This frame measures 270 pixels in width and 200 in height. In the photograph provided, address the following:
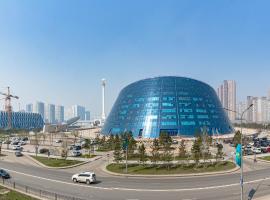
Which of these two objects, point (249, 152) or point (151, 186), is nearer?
point (151, 186)

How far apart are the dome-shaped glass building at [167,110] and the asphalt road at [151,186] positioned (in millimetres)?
57039

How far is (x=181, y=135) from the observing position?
108000 mm

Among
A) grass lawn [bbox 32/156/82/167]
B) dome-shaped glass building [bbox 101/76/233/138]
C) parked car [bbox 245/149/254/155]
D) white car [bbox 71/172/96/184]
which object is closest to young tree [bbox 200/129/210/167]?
parked car [bbox 245/149/254/155]

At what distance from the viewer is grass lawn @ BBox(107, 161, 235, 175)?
51688 millimetres

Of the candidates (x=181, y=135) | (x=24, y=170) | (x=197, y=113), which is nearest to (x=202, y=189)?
(x=24, y=170)

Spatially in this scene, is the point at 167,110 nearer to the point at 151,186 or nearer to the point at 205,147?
the point at 205,147

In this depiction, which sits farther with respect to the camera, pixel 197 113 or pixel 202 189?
pixel 197 113

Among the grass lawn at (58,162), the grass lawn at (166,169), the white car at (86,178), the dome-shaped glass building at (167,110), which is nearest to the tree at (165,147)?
the grass lawn at (166,169)

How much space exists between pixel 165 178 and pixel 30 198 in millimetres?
20440

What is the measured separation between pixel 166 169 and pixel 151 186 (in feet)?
43.8

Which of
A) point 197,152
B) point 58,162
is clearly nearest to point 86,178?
point 197,152

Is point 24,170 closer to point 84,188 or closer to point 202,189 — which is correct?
point 84,188

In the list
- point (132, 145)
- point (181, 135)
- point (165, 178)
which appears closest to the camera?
point (165, 178)

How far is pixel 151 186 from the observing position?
4097 cm
